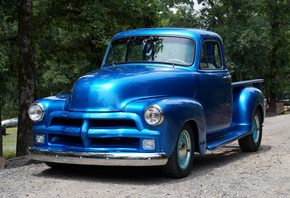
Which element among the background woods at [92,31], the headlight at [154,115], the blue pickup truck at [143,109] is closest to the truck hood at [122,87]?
Answer: the blue pickup truck at [143,109]

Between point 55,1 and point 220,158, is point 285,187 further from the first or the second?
point 55,1

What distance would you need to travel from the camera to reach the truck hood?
5852mm

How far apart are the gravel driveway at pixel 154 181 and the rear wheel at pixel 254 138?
3.03ft

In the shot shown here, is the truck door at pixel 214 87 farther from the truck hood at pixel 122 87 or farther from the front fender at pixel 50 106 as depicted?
the front fender at pixel 50 106

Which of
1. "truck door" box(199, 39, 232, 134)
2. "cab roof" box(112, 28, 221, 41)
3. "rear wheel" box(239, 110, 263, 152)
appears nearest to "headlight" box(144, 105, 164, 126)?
"truck door" box(199, 39, 232, 134)

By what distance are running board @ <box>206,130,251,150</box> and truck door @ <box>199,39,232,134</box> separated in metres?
0.15

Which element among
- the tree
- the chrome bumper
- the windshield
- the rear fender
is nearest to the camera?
the chrome bumper

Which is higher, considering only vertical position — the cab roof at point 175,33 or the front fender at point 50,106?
the cab roof at point 175,33

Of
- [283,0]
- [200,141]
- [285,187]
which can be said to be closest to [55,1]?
[200,141]

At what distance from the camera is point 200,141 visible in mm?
6496

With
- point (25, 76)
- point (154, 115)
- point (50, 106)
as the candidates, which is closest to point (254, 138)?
point (154, 115)

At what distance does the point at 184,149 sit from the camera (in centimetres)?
620

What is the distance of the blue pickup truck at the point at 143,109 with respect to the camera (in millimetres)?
5602

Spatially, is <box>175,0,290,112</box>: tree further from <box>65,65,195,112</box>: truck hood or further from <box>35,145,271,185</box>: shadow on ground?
<box>65,65,195,112</box>: truck hood
